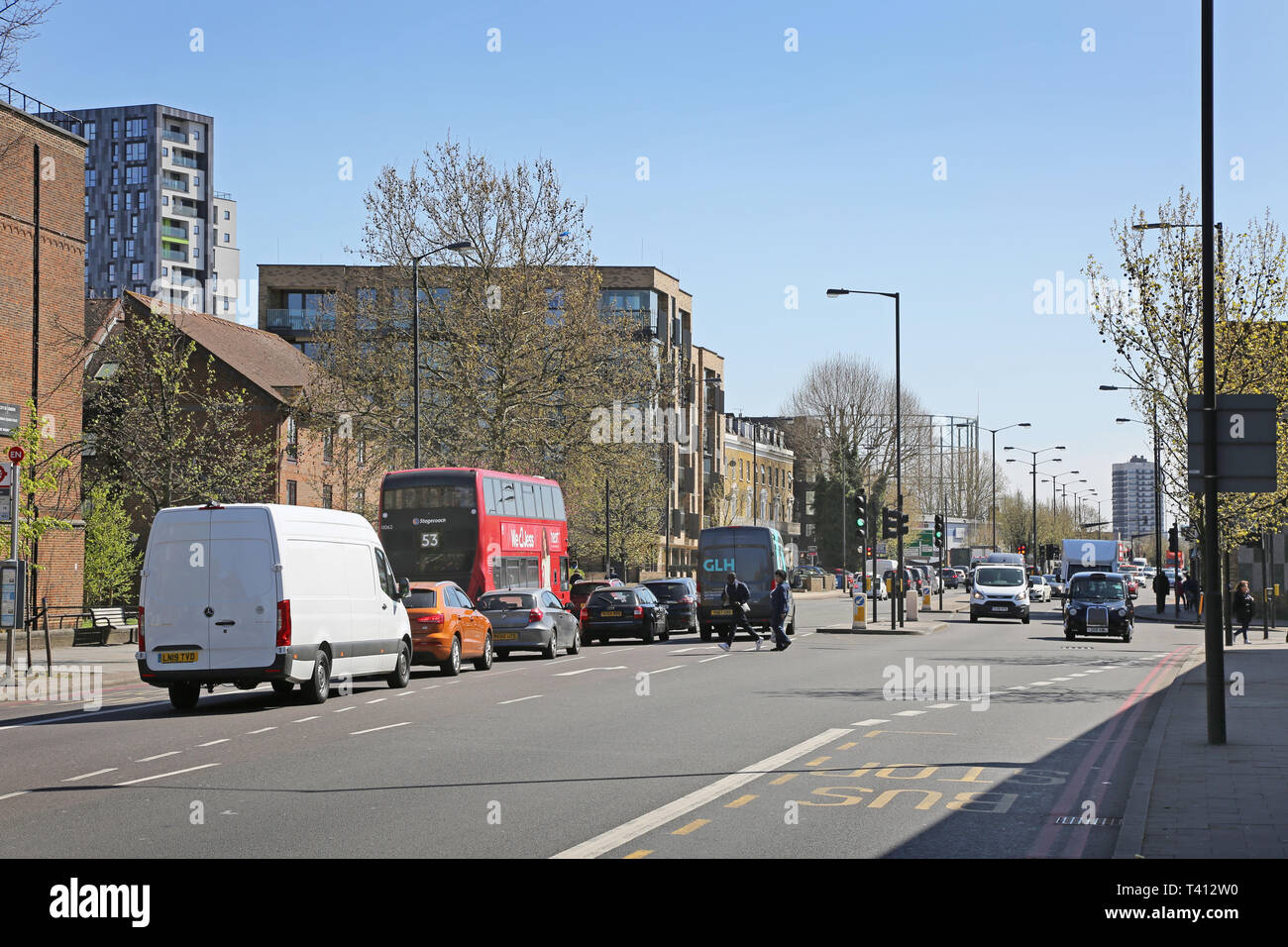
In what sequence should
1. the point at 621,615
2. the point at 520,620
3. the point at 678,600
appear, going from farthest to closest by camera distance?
the point at 678,600
the point at 621,615
the point at 520,620

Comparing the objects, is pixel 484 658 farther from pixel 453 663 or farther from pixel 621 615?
pixel 621 615

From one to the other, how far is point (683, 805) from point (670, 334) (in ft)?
280

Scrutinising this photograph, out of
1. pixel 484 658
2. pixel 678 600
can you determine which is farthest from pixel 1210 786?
pixel 678 600

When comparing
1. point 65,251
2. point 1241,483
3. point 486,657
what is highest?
point 65,251

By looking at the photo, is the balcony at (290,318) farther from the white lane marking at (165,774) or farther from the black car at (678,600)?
the white lane marking at (165,774)

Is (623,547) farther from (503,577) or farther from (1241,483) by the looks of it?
(1241,483)

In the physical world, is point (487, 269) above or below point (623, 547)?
above

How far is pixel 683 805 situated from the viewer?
34.5ft

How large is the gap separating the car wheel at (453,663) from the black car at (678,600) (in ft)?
63.6

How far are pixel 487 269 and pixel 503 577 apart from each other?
Answer: 1593cm
